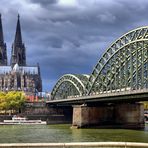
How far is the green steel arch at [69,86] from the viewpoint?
516 ft

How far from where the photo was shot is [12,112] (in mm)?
187000

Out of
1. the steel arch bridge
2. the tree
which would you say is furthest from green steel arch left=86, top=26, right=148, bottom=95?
the tree

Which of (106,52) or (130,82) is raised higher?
(106,52)

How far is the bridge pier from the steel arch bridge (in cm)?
598

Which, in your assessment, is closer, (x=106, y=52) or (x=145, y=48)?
(x=145, y=48)

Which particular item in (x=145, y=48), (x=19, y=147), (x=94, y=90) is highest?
(x=145, y=48)

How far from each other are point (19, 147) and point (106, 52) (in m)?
81.5

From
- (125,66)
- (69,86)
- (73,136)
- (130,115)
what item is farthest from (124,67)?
(69,86)

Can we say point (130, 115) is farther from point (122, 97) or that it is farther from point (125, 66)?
point (122, 97)

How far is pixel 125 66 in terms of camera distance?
104688mm

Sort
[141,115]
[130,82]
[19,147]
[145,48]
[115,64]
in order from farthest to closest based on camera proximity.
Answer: [141,115] < [115,64] < [130,82] < [145,48] < [19,147]

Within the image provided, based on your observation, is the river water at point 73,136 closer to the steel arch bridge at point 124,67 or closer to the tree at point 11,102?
the steel arch bridge at point 124,67

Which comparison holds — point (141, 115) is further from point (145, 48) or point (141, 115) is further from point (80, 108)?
point (145, 48)

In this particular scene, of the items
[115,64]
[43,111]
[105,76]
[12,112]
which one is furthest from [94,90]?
[12,112]
